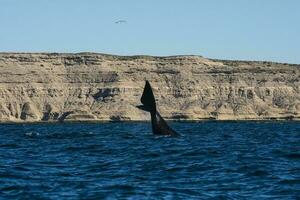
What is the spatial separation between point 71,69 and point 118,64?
10.3 metres

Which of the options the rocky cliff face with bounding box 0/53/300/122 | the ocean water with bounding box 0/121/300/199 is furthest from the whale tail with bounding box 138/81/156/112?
the rocky cliff face with bounding box 0/53/300/122

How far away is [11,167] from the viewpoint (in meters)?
30.1

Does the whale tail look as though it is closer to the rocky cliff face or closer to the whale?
the whale

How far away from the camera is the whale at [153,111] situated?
47.5m

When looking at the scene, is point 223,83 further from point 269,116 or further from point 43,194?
point 43,194

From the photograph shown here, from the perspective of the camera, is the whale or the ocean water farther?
the whale

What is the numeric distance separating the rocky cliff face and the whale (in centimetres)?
9008

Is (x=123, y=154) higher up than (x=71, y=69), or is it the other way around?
(x=71, y=69)

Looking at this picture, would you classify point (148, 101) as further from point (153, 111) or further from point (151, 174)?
point (151, 174)

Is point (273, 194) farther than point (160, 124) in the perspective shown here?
No

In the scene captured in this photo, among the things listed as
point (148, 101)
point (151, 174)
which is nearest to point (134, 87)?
point (148, 101)

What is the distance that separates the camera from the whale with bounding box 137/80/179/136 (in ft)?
156

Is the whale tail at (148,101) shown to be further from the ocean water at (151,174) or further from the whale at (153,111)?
the ocean water at (151,174)

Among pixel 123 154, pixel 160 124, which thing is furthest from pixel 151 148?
pixel 160 124
